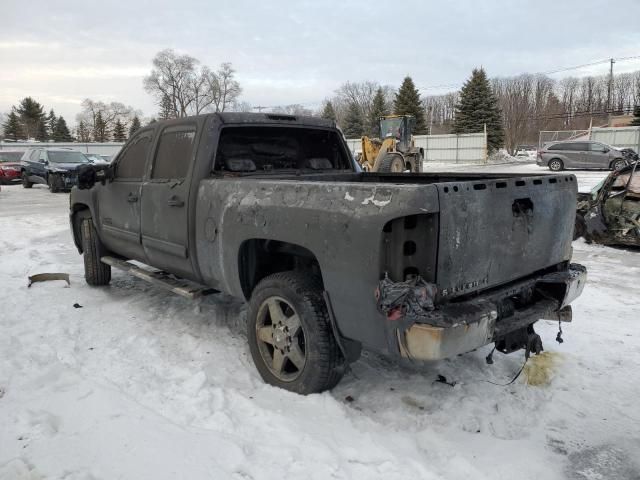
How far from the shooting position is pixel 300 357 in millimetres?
3455

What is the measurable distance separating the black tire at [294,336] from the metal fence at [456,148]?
34.4 meters

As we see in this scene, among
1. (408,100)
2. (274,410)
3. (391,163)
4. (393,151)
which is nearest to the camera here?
(274,410)

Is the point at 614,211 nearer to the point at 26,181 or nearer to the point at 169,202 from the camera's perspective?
the point at 169,202

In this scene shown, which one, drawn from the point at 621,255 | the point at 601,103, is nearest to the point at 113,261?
the point at 621,255

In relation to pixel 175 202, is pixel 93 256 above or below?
below

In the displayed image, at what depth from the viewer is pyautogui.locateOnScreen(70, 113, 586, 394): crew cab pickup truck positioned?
2.75 m

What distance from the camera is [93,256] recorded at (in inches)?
241

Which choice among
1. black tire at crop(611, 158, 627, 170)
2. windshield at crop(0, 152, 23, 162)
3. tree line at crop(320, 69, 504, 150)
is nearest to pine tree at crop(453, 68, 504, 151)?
tree line at crop(320, 69, 504, 150)

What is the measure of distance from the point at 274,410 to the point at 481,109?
46.2 metres

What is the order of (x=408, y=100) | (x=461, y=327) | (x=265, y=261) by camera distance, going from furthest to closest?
(x=408, y=100), (x=265, y=261), (x=461, y=327)

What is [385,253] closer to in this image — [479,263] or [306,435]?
[479,263]

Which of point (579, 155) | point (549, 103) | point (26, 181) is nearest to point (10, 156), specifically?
point (26, 181)

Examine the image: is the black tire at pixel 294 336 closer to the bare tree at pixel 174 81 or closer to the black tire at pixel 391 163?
the black tire at pixel 391 163

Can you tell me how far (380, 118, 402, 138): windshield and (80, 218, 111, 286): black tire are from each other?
1929 cm
